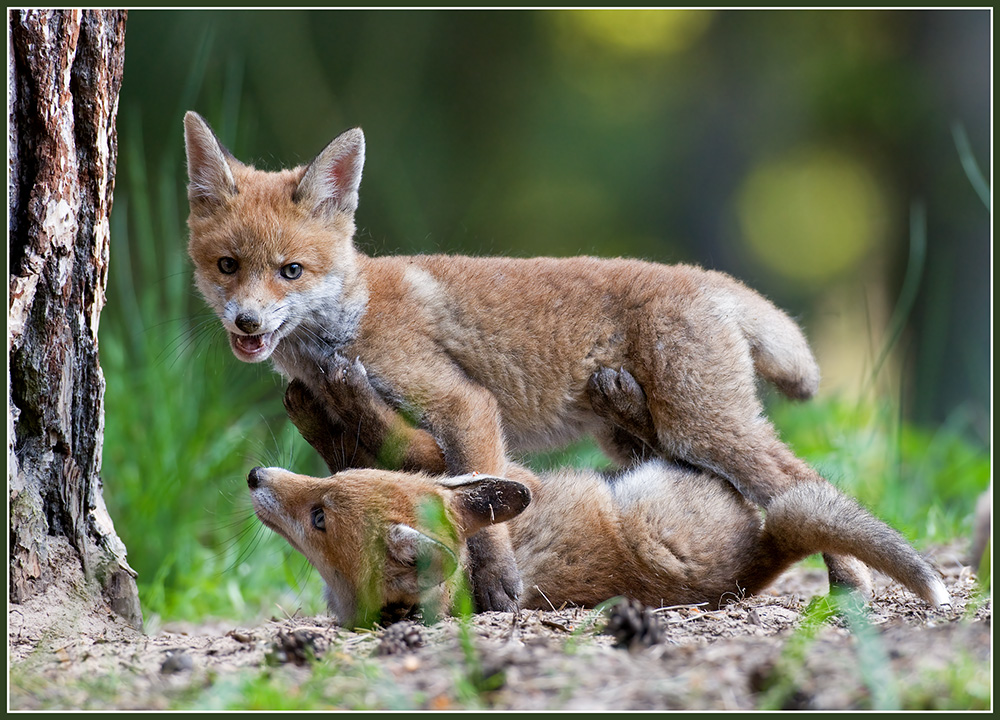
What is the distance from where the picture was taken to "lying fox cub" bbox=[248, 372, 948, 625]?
4402mm

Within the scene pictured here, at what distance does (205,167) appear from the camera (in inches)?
206

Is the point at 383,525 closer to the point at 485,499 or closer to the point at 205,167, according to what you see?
the point at 485,499

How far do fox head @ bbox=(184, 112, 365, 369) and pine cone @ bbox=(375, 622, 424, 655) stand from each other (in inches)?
73.7

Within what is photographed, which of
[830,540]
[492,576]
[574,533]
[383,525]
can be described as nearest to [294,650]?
[383,525]

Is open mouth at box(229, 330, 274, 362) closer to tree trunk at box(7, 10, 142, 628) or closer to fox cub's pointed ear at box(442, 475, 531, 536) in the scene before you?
tree trunk at box(7, 10, 142, 628)

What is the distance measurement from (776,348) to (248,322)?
125 inches

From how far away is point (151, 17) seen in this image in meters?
11.0

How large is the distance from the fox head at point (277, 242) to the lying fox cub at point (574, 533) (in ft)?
2.27

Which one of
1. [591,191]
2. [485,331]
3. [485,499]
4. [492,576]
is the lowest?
[492,576]

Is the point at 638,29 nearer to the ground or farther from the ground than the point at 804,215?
farther from the ground

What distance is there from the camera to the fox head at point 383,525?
4.35m

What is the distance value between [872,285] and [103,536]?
11.3 metres

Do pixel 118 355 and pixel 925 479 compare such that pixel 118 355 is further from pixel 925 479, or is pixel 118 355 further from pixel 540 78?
pixel 540 78

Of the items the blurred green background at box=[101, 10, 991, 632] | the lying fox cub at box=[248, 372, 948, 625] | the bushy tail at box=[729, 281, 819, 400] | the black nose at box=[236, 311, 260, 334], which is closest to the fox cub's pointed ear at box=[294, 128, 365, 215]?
the black nose at box=[236, 311, 260, 334]
